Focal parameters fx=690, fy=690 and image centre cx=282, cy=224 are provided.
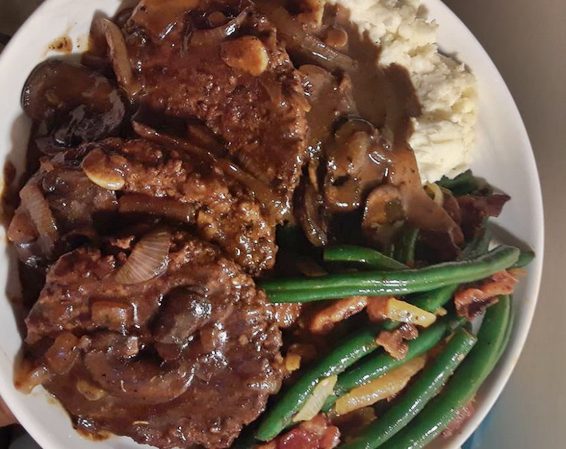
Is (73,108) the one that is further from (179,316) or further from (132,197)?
(179,316)

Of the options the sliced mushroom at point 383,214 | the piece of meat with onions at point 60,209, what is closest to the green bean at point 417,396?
the sliced mushroom at point 383,214

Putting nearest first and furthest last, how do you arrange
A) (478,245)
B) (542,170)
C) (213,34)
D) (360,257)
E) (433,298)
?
1. (213,34)
2. (360,257)
3. (433,298)
4. (478,245)
5. (542,170)

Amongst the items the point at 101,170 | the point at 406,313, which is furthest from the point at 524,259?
the point at 101,170

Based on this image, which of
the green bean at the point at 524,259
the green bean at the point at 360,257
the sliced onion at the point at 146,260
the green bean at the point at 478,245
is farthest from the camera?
the green bean at the point at 524,259

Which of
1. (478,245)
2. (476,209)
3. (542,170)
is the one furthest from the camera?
(542,170)

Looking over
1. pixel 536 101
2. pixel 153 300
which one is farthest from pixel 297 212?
pixel 536 101

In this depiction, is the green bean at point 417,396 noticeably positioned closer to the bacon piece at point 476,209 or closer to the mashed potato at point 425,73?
the bacon piece at point 476,209

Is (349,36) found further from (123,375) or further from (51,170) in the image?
(123,375)

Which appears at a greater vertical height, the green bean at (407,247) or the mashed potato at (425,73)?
the mashed potato at (425,73)
